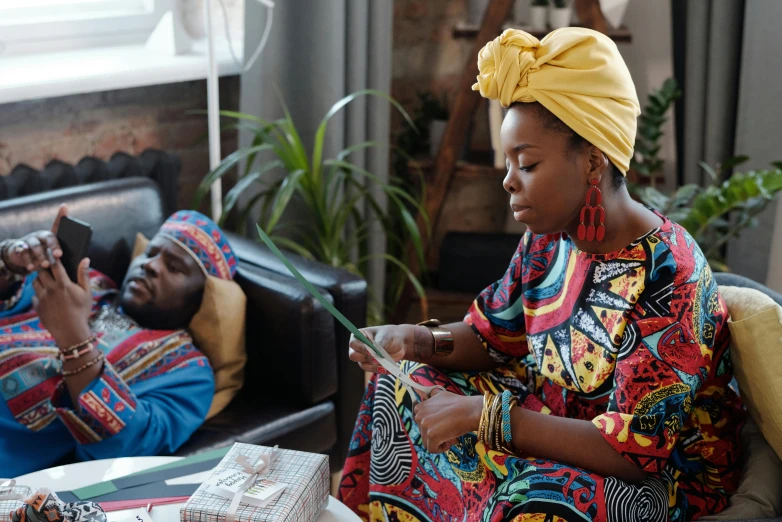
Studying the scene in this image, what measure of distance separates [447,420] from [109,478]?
23.5 inches

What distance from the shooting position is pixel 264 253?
2.20 meters

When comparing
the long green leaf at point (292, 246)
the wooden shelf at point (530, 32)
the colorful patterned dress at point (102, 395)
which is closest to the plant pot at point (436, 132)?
the wooden shelf at point (530, 32)

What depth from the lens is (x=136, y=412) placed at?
1742mm

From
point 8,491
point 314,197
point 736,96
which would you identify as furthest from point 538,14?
point 8,491

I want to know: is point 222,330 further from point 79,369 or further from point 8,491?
point 8,491

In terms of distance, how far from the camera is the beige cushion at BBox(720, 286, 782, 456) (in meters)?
1.40

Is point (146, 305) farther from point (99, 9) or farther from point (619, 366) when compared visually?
point (99, 9)

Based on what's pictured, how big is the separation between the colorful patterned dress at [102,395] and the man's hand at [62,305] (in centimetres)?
9

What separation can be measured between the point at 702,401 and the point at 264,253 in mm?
1132

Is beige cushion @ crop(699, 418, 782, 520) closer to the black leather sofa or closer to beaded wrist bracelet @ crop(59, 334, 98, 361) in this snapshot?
the black leather sofa

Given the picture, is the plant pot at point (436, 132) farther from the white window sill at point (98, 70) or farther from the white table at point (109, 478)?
the white table at point (109, 478)

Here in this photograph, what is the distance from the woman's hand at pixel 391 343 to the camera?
156 cm

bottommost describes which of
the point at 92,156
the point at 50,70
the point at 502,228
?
the point at 502,228

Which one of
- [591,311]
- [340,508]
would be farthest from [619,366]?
[340,508]
